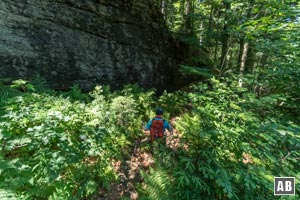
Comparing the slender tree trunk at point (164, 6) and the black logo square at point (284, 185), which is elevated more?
the slender tree trunk at point (164, 6)

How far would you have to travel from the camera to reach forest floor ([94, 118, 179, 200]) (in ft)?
15.3

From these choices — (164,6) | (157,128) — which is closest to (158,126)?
(157,128)

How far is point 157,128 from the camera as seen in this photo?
5.72 m

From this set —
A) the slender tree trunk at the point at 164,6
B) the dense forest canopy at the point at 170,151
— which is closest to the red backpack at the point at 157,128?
the dense forest canopy at the point at 170,151

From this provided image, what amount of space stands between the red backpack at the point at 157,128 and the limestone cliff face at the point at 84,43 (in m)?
4.34

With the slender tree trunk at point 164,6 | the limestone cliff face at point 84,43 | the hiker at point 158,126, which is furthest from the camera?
the slender tree trunk at point 164,6

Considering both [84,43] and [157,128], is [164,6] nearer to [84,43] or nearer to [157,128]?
[84,43]

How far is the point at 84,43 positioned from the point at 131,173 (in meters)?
6.02

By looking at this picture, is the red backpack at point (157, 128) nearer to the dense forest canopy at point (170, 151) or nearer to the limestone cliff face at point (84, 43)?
the dense forest canopy at point (170, 151)

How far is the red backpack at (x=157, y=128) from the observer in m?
5.68

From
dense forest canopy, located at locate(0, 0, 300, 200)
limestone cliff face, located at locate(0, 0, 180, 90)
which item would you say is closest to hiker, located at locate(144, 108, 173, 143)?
dense forest canopy, located at locate(0, 0, 300, 200)

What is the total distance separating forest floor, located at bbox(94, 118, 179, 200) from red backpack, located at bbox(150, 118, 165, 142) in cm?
42

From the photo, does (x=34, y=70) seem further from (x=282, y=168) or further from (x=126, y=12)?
(x=282, y=168)

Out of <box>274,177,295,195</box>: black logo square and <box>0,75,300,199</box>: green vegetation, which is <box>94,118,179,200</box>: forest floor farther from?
<box>274,177,295,195</box>: black logo square
